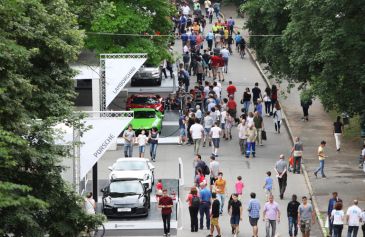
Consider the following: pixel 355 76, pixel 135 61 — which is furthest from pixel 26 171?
pixel 135 61

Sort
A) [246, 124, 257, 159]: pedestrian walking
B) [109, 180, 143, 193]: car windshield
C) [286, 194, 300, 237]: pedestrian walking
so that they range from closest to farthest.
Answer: [286, 194, 300, 237]: pedestrian walking, [109, 180, 143, 193]: car windshield, [246, 124, 257, 159]: pedestrian walking

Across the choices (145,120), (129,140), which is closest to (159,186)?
(129,140)

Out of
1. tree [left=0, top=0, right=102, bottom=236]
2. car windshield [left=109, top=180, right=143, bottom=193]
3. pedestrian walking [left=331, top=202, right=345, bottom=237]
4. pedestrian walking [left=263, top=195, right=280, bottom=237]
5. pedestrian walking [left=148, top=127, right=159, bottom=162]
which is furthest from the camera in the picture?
pedestrian walking [left=148, top=127, right=159, bottom=162]

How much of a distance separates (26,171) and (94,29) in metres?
27.5

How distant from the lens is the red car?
174ft

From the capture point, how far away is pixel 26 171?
25.8 m

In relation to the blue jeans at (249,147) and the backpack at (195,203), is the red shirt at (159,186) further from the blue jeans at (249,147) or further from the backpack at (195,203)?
the blue jeans at (249,147)

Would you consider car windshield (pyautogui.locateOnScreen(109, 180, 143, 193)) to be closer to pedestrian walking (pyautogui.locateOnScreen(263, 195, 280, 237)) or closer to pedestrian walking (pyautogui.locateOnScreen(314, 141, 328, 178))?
pedestrian walking (pyautogui.locateOnScreen(263, 195, 280, 237))

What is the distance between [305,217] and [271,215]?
0.91m

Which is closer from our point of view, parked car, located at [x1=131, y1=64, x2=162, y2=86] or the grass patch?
the grass patch

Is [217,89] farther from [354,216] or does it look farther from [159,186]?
[354,216]

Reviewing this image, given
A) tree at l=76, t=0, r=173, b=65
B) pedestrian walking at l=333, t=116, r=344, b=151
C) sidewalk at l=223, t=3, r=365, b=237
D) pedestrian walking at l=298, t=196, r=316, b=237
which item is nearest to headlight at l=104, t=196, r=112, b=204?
pedestrian walking at l=298, t=196, r=316, b=237

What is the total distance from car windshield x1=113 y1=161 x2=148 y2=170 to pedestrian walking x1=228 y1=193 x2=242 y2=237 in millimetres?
6727

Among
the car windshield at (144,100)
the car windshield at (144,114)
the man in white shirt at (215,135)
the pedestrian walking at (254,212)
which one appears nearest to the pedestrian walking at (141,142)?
the man in white shirt at (215,135)
